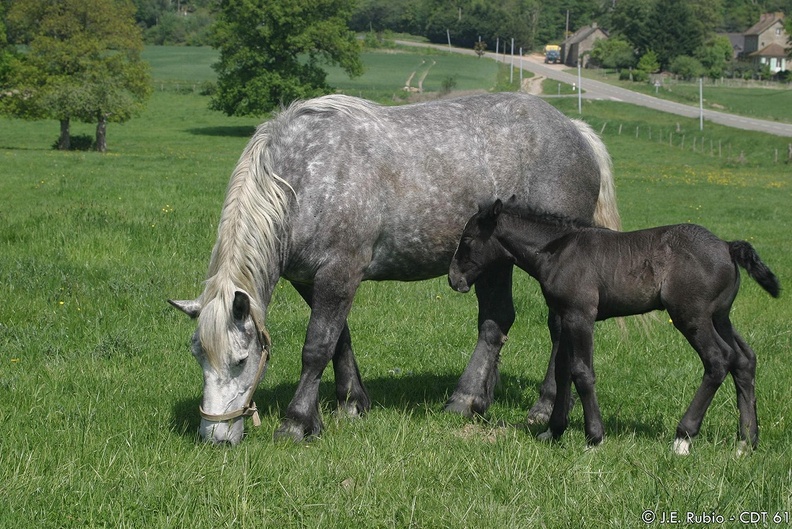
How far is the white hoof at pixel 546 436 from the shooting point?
5995 millimetres

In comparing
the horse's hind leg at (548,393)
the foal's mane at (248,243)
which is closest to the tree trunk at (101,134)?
the foal's mane at (248,243)

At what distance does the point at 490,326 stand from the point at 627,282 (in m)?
1.70

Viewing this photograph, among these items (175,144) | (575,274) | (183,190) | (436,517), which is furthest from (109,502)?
(175,144)

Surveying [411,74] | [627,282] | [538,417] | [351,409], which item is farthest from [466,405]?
[411,74]

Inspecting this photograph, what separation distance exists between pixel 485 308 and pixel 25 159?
83.5 feet

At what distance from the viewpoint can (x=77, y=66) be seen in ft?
145

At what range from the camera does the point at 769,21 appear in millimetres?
139125

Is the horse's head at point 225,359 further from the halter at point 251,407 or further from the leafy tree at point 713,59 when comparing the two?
the leafy tree at point 713,59

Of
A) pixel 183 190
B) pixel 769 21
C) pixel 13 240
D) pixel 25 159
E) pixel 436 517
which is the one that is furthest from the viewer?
pixel 769 21

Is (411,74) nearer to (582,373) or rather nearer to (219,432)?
(582,373)

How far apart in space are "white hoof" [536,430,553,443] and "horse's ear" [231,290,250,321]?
217cm

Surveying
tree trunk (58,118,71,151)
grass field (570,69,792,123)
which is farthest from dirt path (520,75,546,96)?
tree trunk (58,118,71,151)

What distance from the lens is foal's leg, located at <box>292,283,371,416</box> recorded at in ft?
22.4

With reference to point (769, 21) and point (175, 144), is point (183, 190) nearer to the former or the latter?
point (175, 144)
